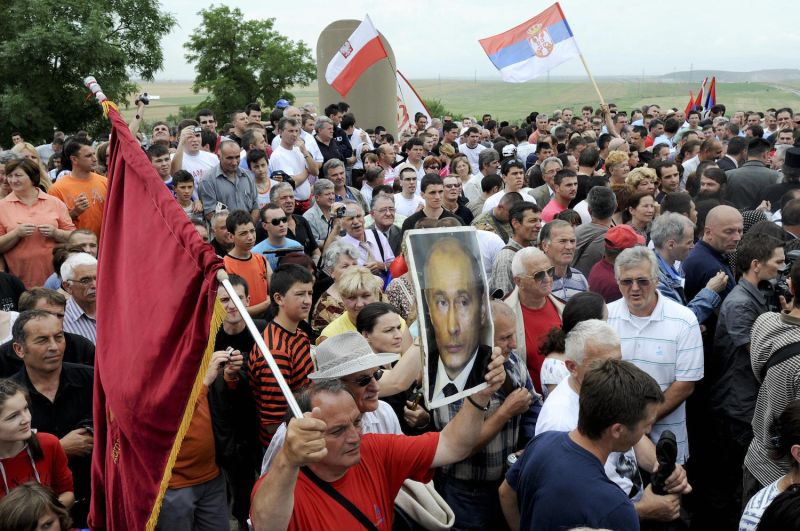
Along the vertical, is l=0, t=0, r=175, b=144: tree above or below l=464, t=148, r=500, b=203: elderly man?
above

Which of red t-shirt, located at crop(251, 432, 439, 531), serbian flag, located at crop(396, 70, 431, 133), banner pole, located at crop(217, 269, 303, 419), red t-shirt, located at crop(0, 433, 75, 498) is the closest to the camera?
banner pole, located at crop(217, 269, 303, 419)

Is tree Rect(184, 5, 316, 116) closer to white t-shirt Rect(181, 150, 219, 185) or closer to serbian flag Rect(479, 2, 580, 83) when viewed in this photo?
serbian flag Rect(479, 2, 580, 83)

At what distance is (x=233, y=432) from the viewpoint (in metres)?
4.86

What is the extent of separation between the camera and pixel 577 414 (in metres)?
3.95

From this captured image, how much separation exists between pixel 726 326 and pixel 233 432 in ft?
11.0

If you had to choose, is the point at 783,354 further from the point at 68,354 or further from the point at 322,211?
the point at 322,211

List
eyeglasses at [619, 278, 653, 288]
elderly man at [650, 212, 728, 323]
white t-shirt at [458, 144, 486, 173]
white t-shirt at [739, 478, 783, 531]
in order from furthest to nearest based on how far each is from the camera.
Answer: white t-shirt at [458, 144, 486, 173] < elderly man at [650, 212, 728, 323] < eyeglasses at [619, 278, 653, 288] < white t-shirt at [739, 478, 783, 531]

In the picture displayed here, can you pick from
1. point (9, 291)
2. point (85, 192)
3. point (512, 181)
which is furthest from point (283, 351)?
point (512, 181)

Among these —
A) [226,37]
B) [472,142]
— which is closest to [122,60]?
[226,37]

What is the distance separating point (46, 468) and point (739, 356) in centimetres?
434

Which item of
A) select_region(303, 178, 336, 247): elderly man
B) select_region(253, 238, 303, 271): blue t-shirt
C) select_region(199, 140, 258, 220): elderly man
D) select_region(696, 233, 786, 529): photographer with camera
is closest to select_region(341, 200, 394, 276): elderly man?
select_region(253, 238, 303, 271): blue t-shirt

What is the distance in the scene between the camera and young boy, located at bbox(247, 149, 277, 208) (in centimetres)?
1004

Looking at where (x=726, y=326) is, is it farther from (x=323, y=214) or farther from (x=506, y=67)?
(x=506, y=67)

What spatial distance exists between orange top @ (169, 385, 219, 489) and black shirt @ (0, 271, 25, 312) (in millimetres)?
2389
